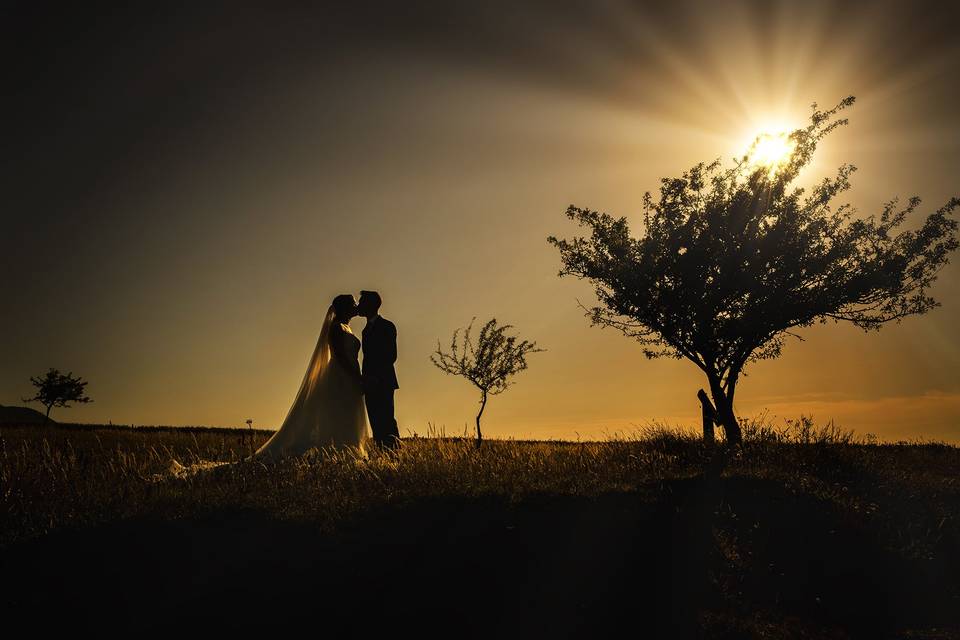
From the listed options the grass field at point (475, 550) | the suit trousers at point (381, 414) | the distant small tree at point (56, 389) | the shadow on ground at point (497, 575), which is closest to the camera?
the shadow on ground at point (497, 575)

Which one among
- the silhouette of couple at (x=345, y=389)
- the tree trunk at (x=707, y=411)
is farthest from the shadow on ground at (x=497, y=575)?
the tree trunk at (x=707, y=411)

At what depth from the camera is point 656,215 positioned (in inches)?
1005

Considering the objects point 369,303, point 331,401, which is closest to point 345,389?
point 331,401

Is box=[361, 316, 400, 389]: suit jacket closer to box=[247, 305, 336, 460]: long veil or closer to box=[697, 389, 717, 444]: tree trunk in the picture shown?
box=[247, 305, 336, 460]: long veil

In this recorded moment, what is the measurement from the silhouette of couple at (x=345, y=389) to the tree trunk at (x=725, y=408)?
13.6m

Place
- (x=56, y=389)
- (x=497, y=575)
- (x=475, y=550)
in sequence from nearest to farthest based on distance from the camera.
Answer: (x=497, y=575) → (x=475, y=550) → (x=56, y=389)

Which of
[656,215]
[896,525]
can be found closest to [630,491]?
[896,525]

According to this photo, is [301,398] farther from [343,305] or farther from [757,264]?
[757,264]

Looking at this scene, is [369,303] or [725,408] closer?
[369,303]

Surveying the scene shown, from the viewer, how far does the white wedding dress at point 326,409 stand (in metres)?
15.9

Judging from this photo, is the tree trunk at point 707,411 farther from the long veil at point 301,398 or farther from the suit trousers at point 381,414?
the long veil at point 301,398

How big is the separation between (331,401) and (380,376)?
1289mm

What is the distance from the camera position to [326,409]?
16.2m

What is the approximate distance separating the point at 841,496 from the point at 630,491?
4.88m
